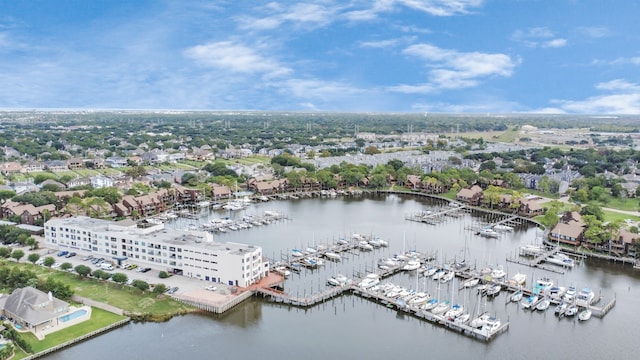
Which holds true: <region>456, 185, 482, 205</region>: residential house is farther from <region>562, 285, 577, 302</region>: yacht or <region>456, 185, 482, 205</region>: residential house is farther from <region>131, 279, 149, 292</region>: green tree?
<region>131, 279, 149, 292</region>: green tree

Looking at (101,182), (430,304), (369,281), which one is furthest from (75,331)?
(101,182)

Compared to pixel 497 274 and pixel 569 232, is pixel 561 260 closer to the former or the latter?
pixel 569 232

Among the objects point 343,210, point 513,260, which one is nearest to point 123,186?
point 343,210

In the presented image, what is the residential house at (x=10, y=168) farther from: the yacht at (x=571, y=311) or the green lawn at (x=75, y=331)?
the yacht at (x=571, y=311)

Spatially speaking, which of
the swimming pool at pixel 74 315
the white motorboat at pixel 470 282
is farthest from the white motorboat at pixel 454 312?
the swimming pool at pixel 74 315

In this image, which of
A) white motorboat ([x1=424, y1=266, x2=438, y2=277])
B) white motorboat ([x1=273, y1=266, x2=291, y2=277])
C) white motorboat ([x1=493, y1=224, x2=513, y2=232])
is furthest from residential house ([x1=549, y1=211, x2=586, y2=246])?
white motorboat ([x1=273, y1=266, x2=291, y2=277])
